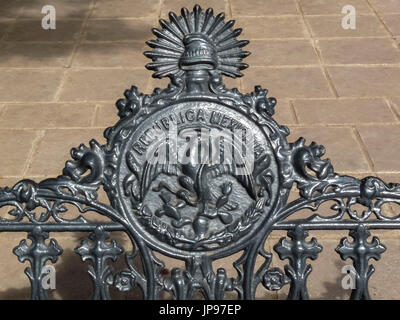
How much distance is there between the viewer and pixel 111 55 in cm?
613

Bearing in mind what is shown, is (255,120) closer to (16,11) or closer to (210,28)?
(210,28)

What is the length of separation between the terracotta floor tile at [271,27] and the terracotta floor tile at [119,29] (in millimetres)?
838

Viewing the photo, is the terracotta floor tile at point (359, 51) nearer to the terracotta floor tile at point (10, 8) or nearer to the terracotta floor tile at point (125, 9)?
the terracotta floor tile at point (125, 9)

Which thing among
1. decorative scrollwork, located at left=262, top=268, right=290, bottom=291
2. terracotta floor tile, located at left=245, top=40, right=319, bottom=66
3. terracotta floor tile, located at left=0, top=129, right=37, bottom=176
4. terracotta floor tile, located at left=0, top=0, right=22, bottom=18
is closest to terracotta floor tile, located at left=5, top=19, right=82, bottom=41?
terracotta floor tile, located at left=0, top=0, right=22, bottom=18

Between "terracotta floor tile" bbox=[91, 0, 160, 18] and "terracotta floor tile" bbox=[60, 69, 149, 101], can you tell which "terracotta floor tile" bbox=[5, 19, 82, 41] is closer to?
"terracotta floor tile" bbox=[91, 0, 160, 18]

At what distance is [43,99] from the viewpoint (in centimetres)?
540

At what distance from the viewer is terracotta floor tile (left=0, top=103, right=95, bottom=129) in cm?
500

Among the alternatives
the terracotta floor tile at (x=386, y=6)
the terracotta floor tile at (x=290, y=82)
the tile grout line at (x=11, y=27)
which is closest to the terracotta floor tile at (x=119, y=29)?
the tile grout line at (x=11, y=27)

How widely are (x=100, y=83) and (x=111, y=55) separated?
0.59 meters

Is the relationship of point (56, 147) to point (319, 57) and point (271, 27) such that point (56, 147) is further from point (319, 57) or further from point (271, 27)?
point (271, 27)

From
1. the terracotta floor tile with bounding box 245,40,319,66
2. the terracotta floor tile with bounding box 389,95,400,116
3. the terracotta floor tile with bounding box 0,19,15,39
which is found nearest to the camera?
the terracotta floor tile with bounding box 389,95,400,116

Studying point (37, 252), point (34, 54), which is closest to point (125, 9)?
point (34, 54)

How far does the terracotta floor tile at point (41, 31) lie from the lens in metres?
6.53

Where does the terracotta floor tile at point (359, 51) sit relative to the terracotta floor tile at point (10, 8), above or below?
below
